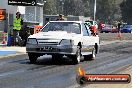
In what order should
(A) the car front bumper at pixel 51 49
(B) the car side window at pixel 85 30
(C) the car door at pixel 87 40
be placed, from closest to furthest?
(A) the car front bumper at pixel 51 49, (C) the car door at pixel 87 40, (B) the car side window at pixel 85 30

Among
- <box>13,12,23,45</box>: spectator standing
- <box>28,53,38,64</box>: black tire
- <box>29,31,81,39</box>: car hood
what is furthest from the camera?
<box>13,12,23,45</box>: spectator standing

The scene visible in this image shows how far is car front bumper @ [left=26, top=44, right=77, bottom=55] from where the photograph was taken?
55.1 feet

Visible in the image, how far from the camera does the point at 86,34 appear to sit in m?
19.0

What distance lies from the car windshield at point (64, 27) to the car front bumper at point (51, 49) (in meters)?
1.36

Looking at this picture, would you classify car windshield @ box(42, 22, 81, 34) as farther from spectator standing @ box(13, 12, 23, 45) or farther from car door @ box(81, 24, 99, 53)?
spectator standing @ box(13, 12, 23, 45)

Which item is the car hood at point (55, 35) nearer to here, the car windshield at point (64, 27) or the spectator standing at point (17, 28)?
the car windshield at point (64, 27)

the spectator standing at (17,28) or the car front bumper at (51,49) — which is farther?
the spectator standing at (17,28)

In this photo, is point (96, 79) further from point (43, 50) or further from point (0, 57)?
point (0, 57)

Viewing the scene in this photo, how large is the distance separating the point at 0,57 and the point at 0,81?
799 cm

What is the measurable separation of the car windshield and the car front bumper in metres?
1.36

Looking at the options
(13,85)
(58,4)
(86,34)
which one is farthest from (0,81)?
(58,4)

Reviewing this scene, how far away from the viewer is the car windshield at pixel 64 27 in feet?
59.8

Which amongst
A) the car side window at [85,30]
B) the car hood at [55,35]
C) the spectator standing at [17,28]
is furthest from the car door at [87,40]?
the spectator standing at [17,28]

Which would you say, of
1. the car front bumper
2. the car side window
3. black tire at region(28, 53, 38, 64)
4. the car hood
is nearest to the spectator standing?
the car side window
